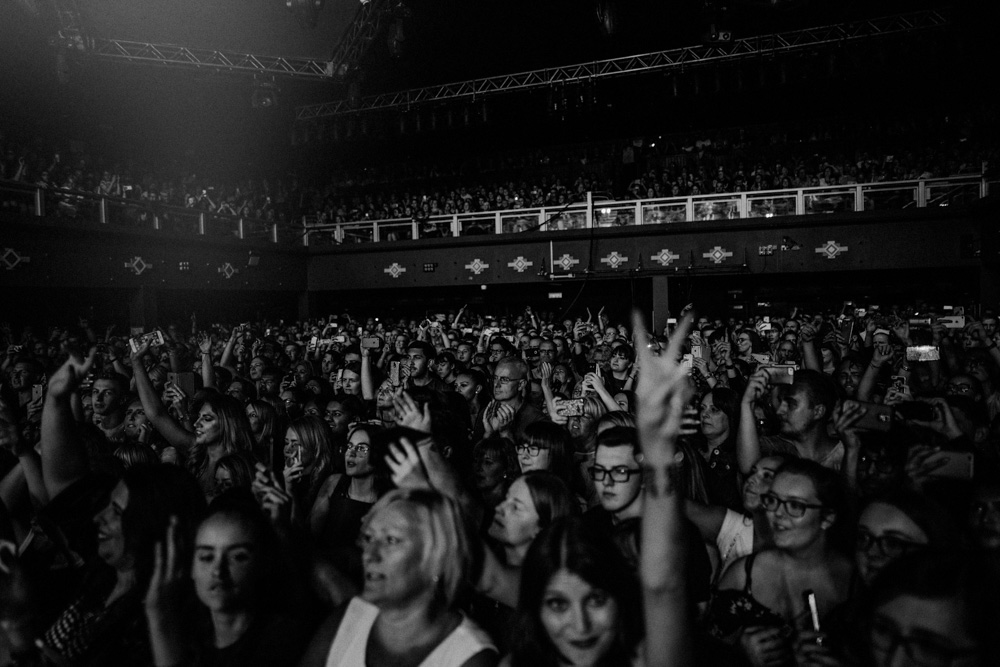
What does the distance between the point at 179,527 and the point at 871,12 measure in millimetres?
20646

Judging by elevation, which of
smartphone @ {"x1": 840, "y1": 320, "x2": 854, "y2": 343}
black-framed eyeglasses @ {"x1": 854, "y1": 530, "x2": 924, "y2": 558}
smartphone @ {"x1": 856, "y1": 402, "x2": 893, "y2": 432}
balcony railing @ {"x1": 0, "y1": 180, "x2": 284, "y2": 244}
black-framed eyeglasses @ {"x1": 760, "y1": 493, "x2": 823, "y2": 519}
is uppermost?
balcony railing @ {"x1": 0, "y1": 180, "x2": 284, "y2": 244}

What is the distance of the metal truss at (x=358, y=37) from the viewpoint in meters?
16.8

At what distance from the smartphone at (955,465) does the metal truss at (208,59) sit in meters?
18.1

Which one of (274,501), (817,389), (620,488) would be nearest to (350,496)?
(274,501)

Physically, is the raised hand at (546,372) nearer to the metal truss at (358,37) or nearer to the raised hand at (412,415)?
the raised hand at (412,415)

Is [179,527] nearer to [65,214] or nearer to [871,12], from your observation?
[65,214]

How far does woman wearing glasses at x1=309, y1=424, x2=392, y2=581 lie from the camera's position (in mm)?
3529

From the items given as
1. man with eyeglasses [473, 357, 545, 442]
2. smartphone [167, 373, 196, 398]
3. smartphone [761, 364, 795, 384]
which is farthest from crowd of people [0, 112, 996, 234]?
smartphone [761, 364, 795, 384]

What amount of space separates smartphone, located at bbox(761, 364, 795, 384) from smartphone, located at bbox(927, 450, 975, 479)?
1490 millimetres

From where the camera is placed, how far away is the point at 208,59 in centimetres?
1752

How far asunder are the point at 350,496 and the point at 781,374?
9.16ft

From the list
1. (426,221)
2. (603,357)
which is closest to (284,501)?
(603,357)

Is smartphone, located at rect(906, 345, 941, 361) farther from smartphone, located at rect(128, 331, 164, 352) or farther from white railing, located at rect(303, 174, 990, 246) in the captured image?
white railing, located at rect(303, 174, 990, 246)

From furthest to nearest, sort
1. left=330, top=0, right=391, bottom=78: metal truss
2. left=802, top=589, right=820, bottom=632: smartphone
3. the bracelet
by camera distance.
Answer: left=330, top=0, right=391, bottom=78: metal truss
left=802, top=589, right=820, bottom=632: smartphone
the bracelet
